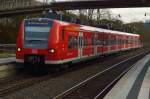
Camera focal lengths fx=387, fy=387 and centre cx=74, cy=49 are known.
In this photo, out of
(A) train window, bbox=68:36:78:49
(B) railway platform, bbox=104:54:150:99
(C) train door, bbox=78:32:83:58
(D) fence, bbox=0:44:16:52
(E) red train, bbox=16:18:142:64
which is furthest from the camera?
(D) fence, bbox=0:44:16:52

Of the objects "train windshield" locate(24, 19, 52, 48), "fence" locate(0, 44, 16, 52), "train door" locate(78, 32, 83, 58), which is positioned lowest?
"fence" locate(0, 44, 16, 52)

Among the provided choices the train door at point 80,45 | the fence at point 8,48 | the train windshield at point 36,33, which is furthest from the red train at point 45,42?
the fence at point 8,48

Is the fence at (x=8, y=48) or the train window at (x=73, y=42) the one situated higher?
the train window at (x=73, y=42)

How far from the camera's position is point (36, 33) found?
19672 mm

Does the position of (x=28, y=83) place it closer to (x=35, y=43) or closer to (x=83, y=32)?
(x=35, y=43)

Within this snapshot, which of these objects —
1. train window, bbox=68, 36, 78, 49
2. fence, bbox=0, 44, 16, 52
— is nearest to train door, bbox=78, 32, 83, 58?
train window, bbox=68, 36, 78, 49

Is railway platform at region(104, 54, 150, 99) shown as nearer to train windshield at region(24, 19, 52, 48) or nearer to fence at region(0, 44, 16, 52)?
train windshield at region(24, 19, 52, 48)

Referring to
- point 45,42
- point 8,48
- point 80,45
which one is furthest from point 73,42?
point 8,48

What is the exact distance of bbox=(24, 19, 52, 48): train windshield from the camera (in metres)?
19.5

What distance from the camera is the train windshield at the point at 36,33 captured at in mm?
19500

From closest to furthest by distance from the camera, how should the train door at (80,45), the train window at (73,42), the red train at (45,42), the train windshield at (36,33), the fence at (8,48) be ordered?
1. the red train at (45,42)
2. the train windshield at (36,33)
3. the train window at (73,42)
4. the train door at (80,45)
5. the fence at (8,48)

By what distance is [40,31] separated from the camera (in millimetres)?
19656

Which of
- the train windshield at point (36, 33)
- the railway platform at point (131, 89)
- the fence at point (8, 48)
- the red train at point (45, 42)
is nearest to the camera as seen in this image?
the railway platform at point (131, 89)

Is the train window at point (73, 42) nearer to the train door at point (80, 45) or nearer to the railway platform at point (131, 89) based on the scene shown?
the train door at point (80, 45)
